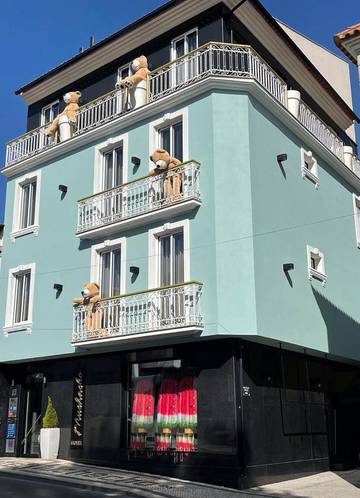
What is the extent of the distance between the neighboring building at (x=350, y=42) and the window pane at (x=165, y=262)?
234 inches

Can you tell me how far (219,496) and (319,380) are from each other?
6.14 m

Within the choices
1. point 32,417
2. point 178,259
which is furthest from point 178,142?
point 32,417

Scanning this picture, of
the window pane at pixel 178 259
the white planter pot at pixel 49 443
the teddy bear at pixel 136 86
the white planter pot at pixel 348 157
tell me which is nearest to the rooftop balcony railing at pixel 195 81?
the teddy bear at pixel 136 86

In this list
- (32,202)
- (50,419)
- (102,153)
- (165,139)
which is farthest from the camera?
(32,202)

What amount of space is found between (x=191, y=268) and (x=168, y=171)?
2.57 m

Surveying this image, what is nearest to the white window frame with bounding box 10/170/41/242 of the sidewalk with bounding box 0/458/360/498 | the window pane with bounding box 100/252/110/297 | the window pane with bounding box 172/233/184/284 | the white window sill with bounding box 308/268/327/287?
the window pane with bounding box 100/252/110/297

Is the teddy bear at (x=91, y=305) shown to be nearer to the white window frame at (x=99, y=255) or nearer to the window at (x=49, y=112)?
the white window frame at (x=99, y=255)

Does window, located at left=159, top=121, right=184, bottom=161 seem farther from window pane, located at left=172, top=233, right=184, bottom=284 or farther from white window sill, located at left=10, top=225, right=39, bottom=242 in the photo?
white window sill, located at left=10, top=225, right=39, bottom=242

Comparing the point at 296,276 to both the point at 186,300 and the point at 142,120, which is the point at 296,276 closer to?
the point at 186,300

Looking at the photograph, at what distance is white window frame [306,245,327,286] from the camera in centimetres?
1622

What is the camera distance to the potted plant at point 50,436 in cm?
1611

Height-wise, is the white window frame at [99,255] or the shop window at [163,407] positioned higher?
the white window frame at [99,255]

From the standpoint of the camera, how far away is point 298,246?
15.9m

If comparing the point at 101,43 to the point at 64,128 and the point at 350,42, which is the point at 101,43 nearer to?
the point at 64,128
